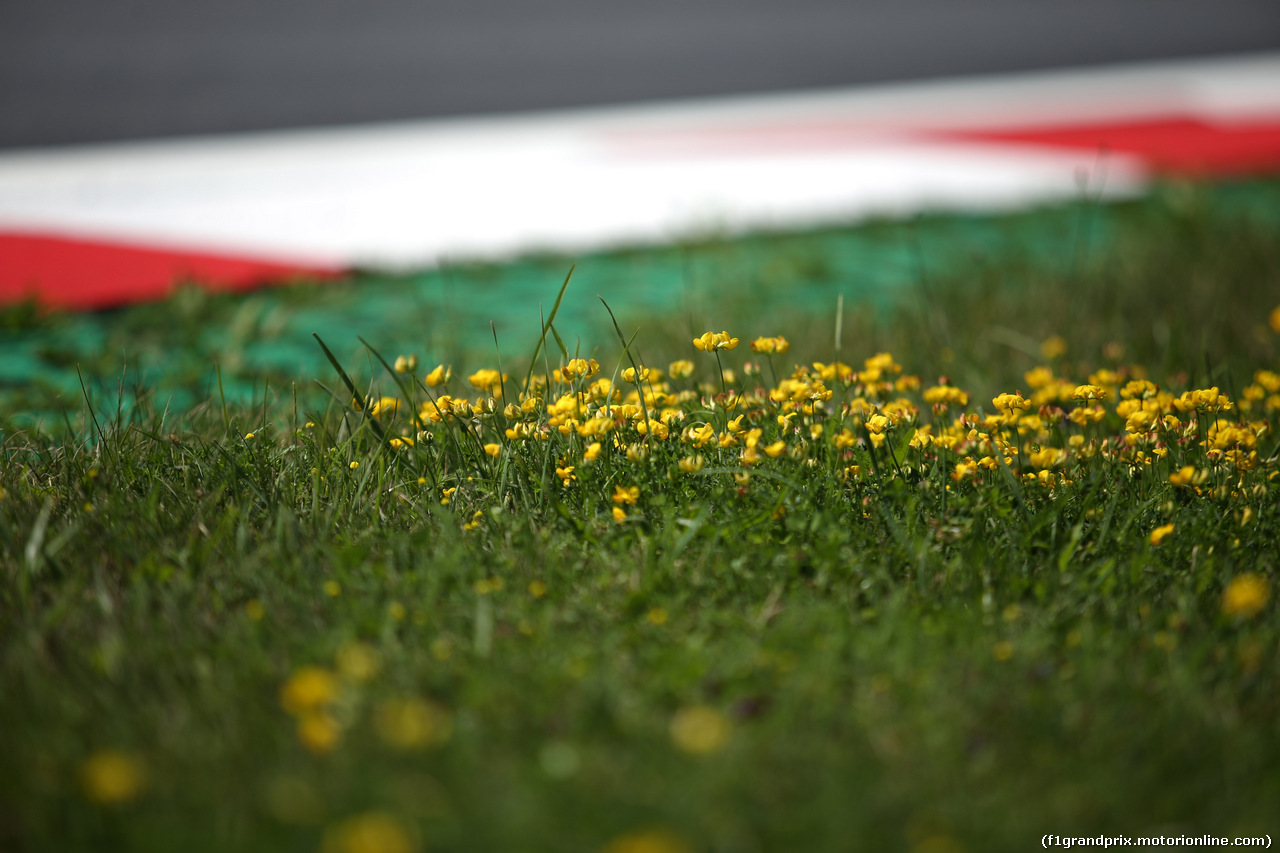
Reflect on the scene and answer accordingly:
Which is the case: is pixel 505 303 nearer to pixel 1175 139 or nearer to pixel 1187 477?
pixel 1187 477

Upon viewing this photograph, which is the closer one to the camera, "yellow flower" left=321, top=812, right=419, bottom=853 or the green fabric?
"yellow flower" left=321, top=812, right=419, bottom=853

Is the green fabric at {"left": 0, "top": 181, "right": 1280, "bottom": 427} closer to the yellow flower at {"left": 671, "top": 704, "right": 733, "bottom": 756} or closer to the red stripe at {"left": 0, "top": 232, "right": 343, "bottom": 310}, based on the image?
the red stripe at {"left": 0, "top": 232, "right": 343, "bottom": 310}

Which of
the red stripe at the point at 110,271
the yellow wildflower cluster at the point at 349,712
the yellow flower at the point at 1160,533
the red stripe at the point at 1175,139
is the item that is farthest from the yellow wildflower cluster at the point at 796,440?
the red stripe at the point at 1175,139

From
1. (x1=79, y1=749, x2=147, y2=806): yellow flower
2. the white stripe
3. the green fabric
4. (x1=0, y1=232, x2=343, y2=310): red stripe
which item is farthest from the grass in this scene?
the white stripe

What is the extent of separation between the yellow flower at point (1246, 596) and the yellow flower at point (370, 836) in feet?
3.85

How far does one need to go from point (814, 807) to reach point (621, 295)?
3007 millimetres

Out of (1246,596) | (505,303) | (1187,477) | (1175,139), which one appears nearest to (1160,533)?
(1187,477)

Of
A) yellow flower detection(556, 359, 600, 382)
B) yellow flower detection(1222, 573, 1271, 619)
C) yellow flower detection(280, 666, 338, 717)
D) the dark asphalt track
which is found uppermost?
the dark asphalt track

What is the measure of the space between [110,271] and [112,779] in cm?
374

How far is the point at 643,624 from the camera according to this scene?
5.07 feet

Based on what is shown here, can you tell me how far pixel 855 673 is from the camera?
55.7 inches

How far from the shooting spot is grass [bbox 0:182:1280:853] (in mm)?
1166

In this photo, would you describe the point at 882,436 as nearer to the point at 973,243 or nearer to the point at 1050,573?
the point at 1050,573

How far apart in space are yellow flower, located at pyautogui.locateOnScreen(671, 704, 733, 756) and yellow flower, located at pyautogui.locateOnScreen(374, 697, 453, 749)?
29cm
